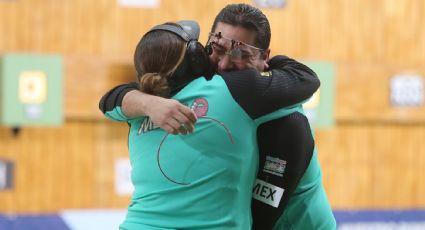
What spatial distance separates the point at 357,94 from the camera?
5.13 metres

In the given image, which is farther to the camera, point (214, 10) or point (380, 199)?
point (380, 199)

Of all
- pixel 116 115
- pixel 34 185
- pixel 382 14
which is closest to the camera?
pixel 116 115

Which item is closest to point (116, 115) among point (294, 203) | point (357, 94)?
point (294, 203)

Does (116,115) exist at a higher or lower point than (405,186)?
higher

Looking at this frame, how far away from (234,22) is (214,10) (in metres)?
2.65

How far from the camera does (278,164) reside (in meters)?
2.14

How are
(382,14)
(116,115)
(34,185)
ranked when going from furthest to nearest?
(382,14) → (34,185) → (116,115)

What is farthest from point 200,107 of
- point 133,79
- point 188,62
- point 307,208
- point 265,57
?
point 133,79

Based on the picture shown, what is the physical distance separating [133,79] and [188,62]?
104 inches

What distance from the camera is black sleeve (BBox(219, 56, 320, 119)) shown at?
6.43ft

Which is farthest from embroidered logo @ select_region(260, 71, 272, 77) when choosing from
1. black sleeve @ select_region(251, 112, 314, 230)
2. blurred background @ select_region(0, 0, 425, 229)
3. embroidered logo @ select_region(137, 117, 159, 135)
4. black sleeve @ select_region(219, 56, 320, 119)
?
blurred background @ select_region(0, 0, 425, 229)

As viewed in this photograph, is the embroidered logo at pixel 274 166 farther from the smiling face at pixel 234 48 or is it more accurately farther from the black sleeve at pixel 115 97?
the black sleeve at pixel 115 97

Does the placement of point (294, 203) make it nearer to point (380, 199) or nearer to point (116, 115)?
point (116, 115)

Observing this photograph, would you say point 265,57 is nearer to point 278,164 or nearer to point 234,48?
point 234,48
